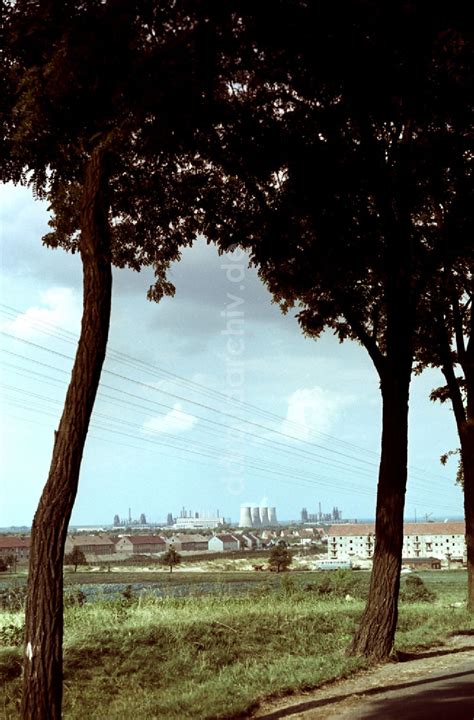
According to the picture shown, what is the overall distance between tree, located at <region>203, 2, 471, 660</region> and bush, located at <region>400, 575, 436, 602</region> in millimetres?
13409

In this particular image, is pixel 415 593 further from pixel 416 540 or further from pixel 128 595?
pixel 416 540

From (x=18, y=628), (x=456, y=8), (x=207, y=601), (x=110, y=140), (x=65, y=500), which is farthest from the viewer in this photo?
(x=207, y=601)

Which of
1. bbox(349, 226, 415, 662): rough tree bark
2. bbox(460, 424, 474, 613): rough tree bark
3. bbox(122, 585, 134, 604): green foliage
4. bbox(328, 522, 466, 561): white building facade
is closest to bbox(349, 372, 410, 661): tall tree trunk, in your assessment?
bbox(349, 226, 415, 662): rough tree bark

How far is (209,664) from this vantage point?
14.0 metres

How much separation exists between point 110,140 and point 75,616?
10.8 meters

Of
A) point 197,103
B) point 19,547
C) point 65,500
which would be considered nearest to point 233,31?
point 197,103

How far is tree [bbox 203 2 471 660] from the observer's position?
1277 centimetres

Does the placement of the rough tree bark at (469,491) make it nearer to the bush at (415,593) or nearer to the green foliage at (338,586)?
the green foliage at (338,586)

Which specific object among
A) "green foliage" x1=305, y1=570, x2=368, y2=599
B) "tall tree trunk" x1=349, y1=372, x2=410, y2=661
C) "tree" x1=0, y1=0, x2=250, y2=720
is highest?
"tree" x1=0, y1=0, x2=250, y2=720

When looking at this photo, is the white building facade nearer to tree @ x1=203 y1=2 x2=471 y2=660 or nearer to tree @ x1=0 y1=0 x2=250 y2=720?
tree @ x1=203 y1=2 x2=471 y2=660

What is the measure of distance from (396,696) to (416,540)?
159019 millimetres

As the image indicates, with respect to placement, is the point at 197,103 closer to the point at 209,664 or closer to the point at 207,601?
the point at 209,664

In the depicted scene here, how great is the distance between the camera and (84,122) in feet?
36.1

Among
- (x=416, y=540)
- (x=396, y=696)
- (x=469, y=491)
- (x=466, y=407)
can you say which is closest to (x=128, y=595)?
(x=469, y=491)
